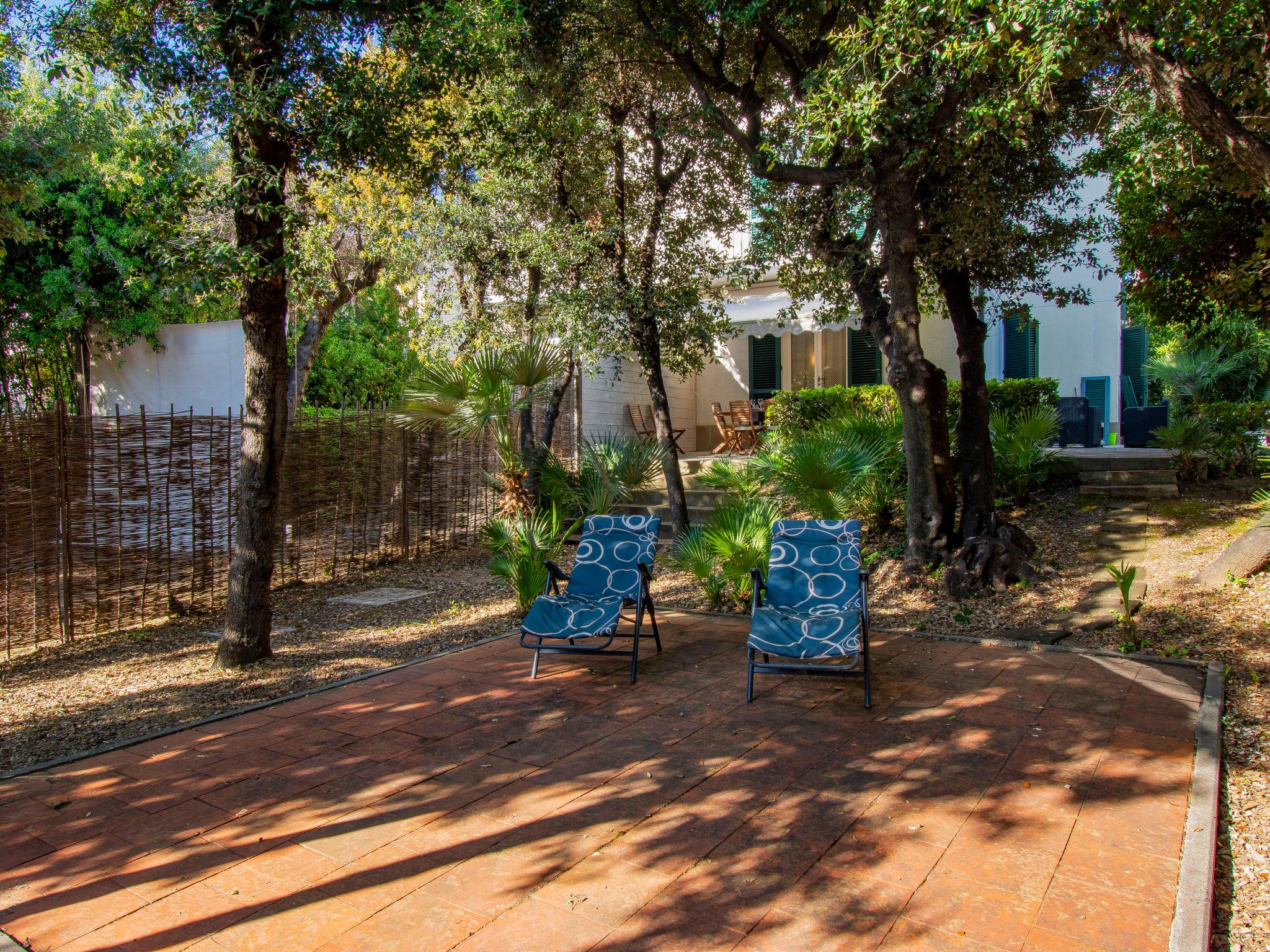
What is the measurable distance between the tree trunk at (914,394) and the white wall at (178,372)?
8.20 meters

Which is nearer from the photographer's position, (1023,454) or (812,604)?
(812,604)

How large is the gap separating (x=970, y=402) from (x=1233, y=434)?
451cm

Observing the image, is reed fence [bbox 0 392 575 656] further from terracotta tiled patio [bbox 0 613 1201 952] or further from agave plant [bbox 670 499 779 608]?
agave plant [bbox 670 499 779 608]

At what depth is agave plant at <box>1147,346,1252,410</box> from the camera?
13.1 metres

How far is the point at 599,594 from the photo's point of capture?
250 inches

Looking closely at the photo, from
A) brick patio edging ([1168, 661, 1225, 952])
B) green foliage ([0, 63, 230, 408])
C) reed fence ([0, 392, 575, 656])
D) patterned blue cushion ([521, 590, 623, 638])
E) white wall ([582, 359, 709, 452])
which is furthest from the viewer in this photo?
white wall ([582, 359, 709, 452])

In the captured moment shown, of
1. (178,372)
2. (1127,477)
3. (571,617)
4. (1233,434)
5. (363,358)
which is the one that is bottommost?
(571,617)

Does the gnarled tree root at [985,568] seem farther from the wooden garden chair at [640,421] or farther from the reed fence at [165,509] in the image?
the wooden garden chair at [640,421]

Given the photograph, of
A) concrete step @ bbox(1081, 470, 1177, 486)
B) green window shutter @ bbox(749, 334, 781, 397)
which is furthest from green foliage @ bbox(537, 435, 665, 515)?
green window shutter @ bbox(749, 334, 781, 397)

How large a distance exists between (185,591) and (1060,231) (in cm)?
974

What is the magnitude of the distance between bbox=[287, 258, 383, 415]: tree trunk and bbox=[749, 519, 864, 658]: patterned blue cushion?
29.9 feet

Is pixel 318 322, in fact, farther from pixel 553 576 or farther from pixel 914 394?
pixel 914 394

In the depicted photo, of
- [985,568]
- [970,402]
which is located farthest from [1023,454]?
[985,568]

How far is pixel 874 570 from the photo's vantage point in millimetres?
8391
